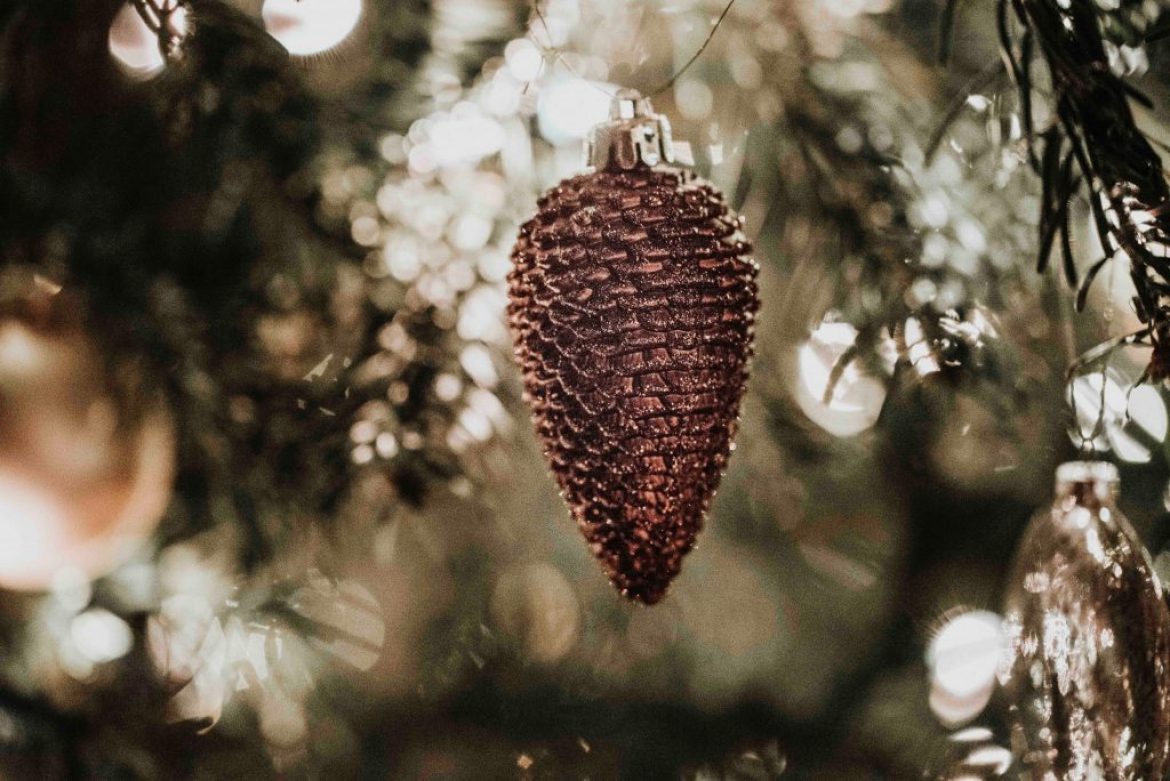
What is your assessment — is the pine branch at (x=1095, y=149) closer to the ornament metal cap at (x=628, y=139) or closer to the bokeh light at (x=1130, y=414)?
the ornament metal cap at (x=628, y=139)

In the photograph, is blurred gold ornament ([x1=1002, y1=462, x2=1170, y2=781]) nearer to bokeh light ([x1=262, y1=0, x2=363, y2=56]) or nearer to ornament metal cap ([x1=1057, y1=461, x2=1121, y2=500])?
ornament metal cap ([x1=1057, y1=461, x2=1121, y2=500])

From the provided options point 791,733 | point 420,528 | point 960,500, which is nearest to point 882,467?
point 960,500

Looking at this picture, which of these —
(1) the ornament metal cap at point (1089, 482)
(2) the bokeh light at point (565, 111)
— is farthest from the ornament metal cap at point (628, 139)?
(2) the bokeh light at point (565, 111)

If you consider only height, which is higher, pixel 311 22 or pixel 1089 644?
pixel 311 22

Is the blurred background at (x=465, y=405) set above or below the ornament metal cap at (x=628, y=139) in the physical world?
below

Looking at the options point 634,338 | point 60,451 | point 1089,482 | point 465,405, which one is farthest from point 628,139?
point 60,451

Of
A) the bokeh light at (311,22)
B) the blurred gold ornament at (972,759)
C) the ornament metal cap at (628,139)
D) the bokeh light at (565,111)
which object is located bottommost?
the blurred gold ornament at (972,759)

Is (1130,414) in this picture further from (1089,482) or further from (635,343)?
(635,343)

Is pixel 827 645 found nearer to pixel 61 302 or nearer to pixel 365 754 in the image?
pixel 365 754

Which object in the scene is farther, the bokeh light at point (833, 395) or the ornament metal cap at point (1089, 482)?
the bokeh light at point (833, 395)
